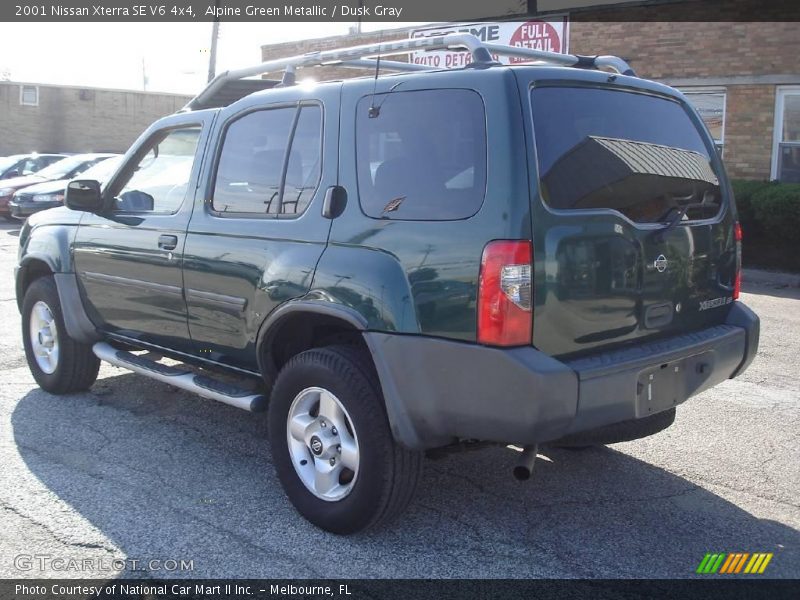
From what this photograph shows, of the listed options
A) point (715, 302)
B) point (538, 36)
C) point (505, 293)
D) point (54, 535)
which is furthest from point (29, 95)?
point (505, 293)

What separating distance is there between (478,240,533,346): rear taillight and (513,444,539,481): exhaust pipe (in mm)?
549

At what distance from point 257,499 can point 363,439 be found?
933 millimetres

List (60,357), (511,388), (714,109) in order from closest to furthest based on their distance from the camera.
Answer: (511,388) < (60,357) < (714,109)

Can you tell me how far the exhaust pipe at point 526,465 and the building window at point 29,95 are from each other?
42.9 meters

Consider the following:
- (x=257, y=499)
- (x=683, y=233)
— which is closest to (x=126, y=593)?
(x=257, y=499)

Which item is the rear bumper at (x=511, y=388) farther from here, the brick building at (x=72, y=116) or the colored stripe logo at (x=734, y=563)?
the brick building at (x=72, y=116)

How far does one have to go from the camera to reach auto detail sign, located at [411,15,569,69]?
16.7 m

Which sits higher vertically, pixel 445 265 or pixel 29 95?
pixel 29 95

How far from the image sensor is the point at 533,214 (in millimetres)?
3318

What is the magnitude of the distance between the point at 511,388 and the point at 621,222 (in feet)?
2.93

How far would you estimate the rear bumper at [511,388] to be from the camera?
10.7 feet

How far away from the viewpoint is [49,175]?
19656 millimetres

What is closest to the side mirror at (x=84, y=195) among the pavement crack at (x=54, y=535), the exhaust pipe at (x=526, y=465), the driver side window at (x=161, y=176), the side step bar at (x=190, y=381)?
the driver side window at (x=161, y=176)

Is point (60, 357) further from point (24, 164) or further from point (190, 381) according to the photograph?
point (24, 164)
